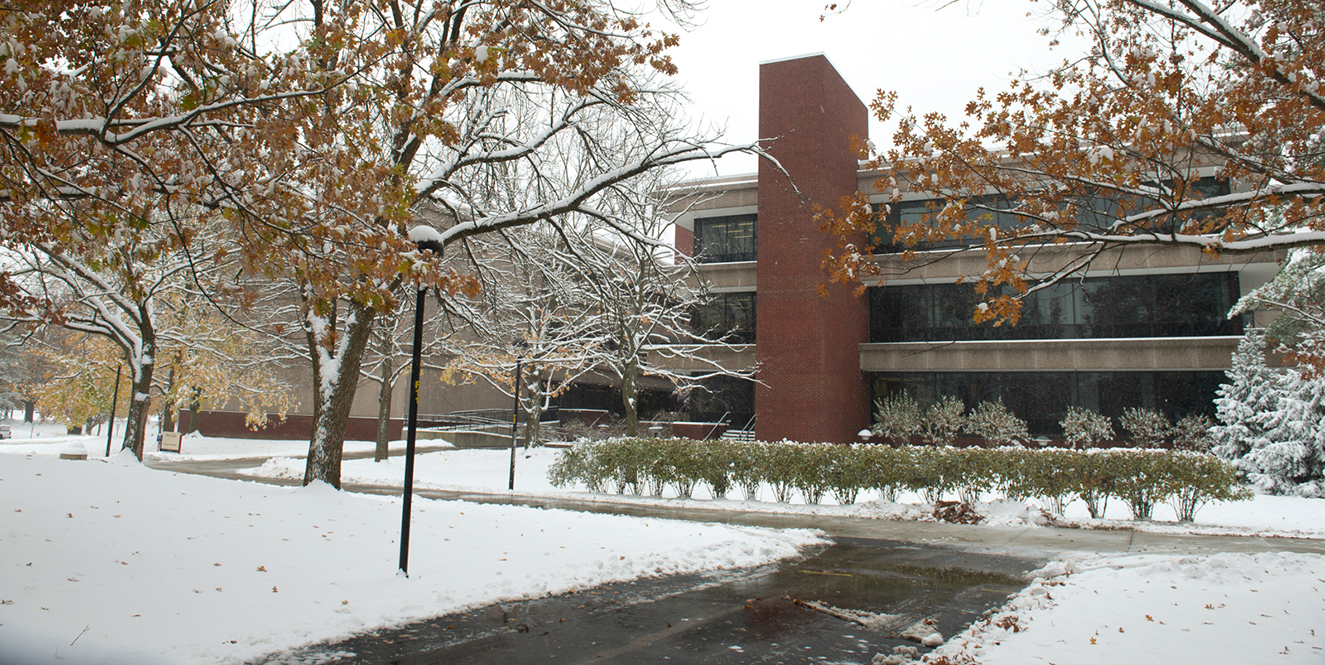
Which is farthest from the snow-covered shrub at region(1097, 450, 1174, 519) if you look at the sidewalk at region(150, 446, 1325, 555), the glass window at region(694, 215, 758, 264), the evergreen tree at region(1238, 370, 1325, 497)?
the glass window at region(694, 215, 758, 264)

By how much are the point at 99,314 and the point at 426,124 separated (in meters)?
16.3

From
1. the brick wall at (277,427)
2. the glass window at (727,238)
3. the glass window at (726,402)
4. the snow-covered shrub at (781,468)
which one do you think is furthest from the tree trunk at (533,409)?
the snow-covered shrub at (781,468)

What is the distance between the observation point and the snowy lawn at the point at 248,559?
524 cm

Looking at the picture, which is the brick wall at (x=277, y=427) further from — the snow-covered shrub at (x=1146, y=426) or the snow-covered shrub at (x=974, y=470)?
the snow-covered shrub at (x=1146, y=426)

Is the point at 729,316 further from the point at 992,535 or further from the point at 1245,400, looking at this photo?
the point at 992,535

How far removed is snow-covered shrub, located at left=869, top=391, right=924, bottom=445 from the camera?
26.9 m

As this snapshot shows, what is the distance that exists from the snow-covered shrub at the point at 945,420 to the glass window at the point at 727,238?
32.5ft

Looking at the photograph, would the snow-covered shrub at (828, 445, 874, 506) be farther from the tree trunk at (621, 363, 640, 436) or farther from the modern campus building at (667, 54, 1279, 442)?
the modern campus building at (667, 54, 1279, 442)

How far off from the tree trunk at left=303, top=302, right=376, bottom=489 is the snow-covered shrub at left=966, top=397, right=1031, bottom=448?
21661 mm

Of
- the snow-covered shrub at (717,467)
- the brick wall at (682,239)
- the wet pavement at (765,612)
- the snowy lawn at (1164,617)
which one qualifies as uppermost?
the brick wall at (682,239)

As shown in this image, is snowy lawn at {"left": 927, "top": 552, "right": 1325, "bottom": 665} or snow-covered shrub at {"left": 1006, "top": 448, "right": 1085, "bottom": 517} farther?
snow-covered shrub at {"left": 1006, "top": 448, "right": 1085, "bottom": 517}

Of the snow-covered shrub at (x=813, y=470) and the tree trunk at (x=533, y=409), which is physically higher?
the tree trunk at (x=533, y=409)

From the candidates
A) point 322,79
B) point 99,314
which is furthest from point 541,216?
point 99,314

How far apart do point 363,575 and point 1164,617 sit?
278 inches
